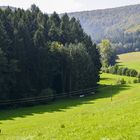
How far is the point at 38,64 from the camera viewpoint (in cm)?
10219

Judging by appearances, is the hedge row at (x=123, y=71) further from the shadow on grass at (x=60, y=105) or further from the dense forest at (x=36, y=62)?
the shadow on grass at (x=60, y=105)

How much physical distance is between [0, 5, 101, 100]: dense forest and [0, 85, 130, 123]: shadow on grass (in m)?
4.81

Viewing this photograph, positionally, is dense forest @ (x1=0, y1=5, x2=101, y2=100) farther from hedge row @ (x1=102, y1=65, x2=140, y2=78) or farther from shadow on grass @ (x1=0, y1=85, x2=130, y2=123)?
hedge row @ (x1=102, y1=65, x2=140, y2=78)

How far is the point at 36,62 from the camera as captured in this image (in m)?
102

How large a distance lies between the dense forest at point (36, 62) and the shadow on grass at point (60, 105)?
4.81 meters

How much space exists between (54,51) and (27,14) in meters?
26.6

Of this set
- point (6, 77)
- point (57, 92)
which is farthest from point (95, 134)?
point (57, 92)

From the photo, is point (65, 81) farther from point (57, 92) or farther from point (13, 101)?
point (13, 101)

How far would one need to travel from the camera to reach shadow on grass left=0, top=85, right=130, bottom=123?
2943 inches

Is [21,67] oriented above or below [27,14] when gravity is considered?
below

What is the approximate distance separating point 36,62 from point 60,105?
758 inches

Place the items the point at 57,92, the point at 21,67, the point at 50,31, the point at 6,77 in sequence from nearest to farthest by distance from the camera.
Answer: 1. the point at 6,77
2. the point at 21,67
3. the point at 57,92
4. the point at 50,31

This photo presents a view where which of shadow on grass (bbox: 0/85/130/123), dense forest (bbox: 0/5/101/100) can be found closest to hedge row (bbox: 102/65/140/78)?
dense forest (bbox: 0/5/101/100)

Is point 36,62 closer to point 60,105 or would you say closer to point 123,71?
point 60,105
